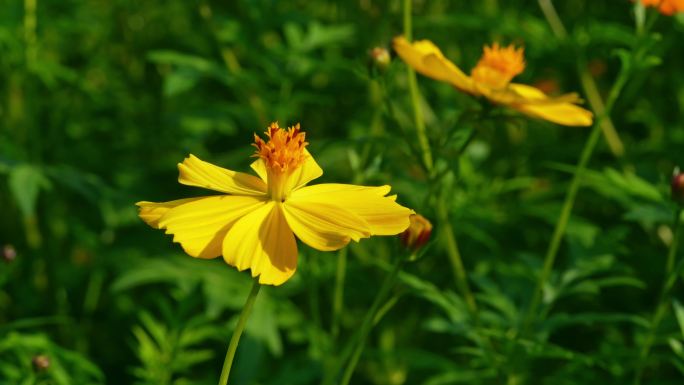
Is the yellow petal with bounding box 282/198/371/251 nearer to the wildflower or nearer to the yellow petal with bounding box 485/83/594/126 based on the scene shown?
the yellow petal with bounding box 485/83/594/126

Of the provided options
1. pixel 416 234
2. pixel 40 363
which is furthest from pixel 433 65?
pixel 40 363

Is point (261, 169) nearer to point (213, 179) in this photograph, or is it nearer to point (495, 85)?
point (213, 179)

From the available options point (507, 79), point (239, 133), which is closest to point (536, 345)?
point (507, 79)

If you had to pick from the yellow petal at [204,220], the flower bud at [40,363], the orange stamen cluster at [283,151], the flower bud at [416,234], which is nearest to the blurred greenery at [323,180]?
the flower bud at [40,363]

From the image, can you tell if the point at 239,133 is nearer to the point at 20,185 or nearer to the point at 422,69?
the point at 20,185

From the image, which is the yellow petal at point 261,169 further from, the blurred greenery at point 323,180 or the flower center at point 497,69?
the flower center at point 497,69
